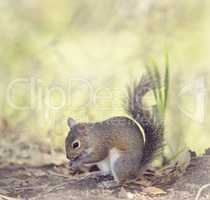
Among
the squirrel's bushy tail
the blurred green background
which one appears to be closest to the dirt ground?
the squirrel's bushy tail

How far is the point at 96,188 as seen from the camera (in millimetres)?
3324

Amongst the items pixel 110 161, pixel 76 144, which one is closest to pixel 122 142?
pixel 110 161

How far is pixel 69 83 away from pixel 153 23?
1.08 meters

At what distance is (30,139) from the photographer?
16.0 ft

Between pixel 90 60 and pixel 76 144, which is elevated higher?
pixel 90 60

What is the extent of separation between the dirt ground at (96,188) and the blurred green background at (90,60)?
743 millimetres

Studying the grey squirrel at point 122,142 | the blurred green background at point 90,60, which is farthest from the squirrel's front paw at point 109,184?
the blurred green background at point 90,60

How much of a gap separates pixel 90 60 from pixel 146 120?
2305 millimetres

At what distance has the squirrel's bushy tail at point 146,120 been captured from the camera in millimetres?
3416

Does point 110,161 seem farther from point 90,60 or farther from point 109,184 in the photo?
point 90,60

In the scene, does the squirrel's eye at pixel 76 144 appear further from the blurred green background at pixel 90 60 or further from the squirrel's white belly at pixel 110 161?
the blurred green background at pixel 90 60

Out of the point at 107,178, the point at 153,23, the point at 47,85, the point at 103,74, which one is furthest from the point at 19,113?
the point at 107,178

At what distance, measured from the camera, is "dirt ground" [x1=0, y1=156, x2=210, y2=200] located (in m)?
3.23

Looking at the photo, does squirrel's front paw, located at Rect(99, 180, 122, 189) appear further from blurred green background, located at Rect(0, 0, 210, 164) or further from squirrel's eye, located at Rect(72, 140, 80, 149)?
blurred green background, located at Rect(0, 0, 210, 164)
